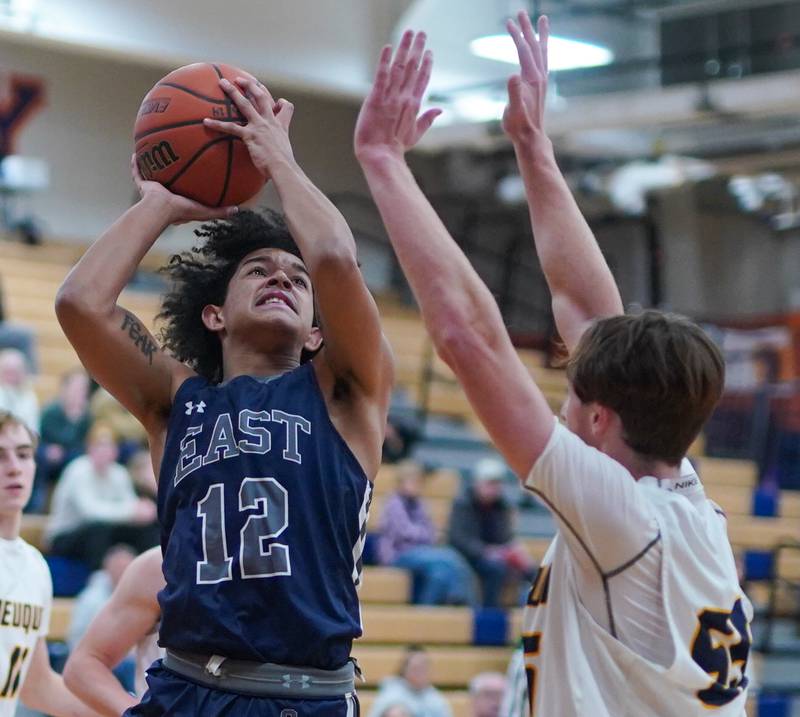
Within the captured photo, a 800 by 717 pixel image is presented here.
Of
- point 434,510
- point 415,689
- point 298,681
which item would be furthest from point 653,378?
point 434,510

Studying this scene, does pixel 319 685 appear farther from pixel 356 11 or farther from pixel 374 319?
pixel 356 11

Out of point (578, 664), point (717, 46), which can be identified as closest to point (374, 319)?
point (578, 664)

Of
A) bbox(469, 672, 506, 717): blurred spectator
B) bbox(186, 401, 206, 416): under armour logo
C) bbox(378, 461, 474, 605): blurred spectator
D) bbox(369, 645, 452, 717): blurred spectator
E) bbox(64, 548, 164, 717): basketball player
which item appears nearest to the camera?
bbox(186, 401, 206, 416): under armour logo

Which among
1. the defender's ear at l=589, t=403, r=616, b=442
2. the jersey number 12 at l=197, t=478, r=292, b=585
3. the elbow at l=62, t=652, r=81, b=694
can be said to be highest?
the defender's ear at l=589, t=403, r=616, b=442

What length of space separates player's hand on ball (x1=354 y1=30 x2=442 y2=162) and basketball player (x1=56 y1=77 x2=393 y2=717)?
0.47 metres

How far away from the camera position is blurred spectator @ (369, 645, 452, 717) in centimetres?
890

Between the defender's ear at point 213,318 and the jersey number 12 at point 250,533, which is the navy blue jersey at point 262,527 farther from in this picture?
the defender's ear at point 213,318

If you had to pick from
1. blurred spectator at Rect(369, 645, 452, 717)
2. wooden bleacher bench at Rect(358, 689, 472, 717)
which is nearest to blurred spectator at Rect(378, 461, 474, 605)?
wooden bleacher bench at Rect(358, 689, 472, 717)

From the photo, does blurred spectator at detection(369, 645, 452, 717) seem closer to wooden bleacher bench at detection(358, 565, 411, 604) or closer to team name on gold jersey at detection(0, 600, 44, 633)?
wooden bleacher bench at detection(358, 565, 411, 604)

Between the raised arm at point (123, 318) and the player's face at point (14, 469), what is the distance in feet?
4.17

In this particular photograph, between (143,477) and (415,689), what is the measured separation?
215cm

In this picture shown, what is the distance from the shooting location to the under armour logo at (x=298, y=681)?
9.52 feet

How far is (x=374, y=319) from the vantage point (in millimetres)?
3113

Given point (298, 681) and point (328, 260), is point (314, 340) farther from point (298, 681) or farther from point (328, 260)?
point (298, 681)
